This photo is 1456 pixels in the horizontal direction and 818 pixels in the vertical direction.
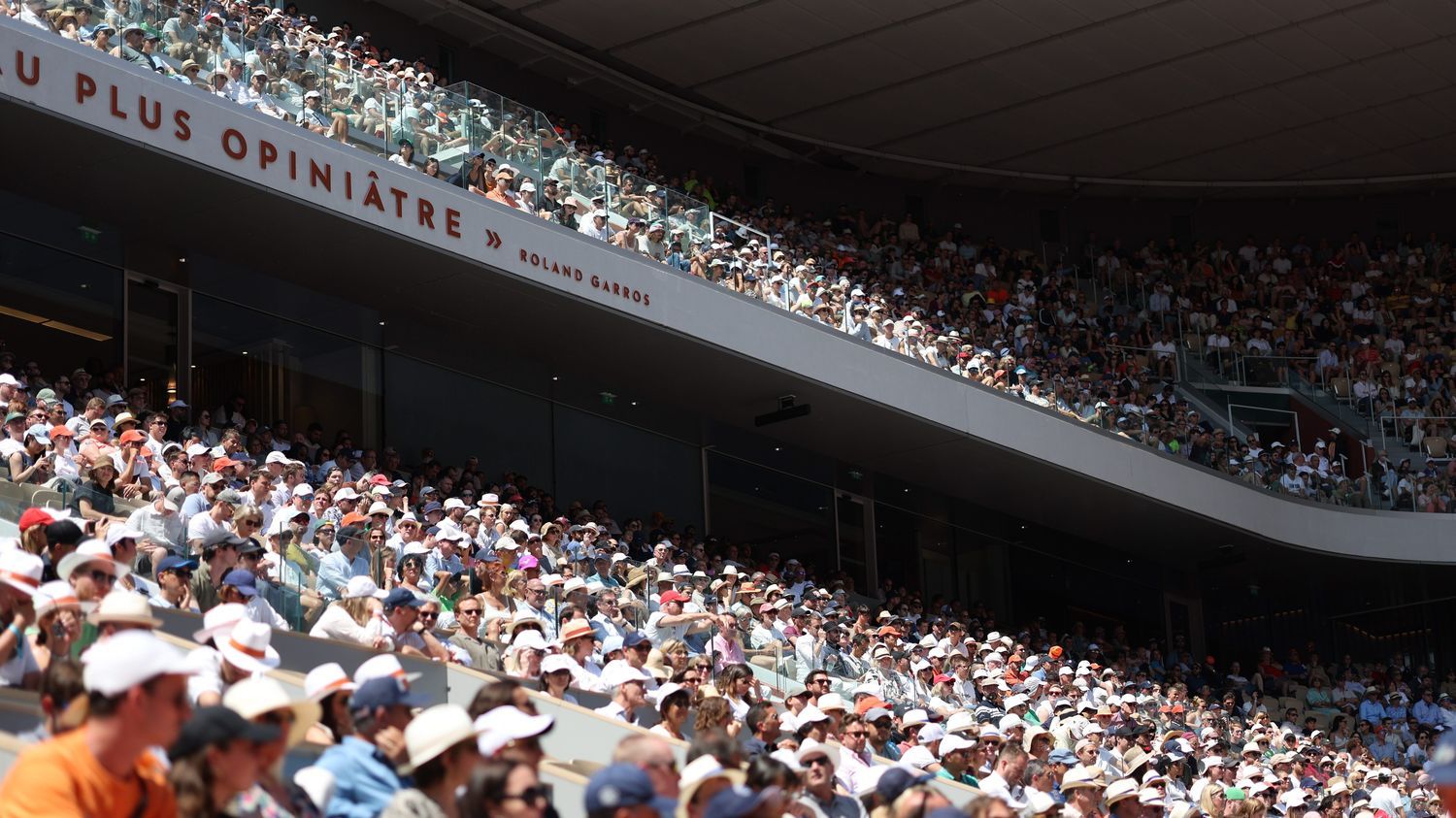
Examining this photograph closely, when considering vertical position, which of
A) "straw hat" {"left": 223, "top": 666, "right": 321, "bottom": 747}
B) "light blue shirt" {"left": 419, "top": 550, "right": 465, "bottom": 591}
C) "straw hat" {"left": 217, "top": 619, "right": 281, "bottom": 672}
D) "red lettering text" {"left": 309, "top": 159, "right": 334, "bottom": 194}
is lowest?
"straw hat" {"left": 223, "top": 666, "right": 321, "bottom": 747}

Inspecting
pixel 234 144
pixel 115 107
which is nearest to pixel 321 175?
pixel 234 144

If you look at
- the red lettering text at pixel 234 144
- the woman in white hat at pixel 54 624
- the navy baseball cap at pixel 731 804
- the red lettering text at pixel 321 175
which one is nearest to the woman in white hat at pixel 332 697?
the woman in white hat at pixel 54 624

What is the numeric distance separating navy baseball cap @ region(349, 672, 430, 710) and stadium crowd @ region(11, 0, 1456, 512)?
11.0m

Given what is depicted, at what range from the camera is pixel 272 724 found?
18.9 ft

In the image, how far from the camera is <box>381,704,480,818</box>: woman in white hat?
5.97m

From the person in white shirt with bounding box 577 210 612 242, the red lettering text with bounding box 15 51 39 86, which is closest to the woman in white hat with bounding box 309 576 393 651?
the red lettering text with bounding box 15 51 39 86

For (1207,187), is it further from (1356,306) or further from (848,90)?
(848,90)

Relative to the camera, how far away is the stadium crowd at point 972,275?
17859 millimetres

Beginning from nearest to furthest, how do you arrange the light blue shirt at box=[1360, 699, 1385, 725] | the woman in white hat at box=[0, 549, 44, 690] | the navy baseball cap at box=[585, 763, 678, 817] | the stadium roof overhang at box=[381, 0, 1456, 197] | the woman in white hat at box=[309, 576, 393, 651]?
the navy baseball cap at box=[585, 763, 678, 817] → the woman in white hat at box=[0, 549, 44, 690] → the woman in white hat at box=[309, 576, 393, 651] → the light blue shirt at box=[1360, 699, 1385, 725] → the stadium roof overhang at box=[381, 0, 1456, 197]

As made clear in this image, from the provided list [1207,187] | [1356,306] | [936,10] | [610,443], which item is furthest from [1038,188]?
[610,443]

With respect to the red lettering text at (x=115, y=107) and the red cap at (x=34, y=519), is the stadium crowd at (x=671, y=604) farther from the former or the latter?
the red lettering text at (x=115, y=107)

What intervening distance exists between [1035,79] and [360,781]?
2487cm

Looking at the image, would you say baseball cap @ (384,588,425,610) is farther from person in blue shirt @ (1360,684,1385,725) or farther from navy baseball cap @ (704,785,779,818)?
person in blue shirt @ (1360,684,1385,725)

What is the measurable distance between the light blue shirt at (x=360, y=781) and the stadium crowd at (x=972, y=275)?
11336 millimetres
